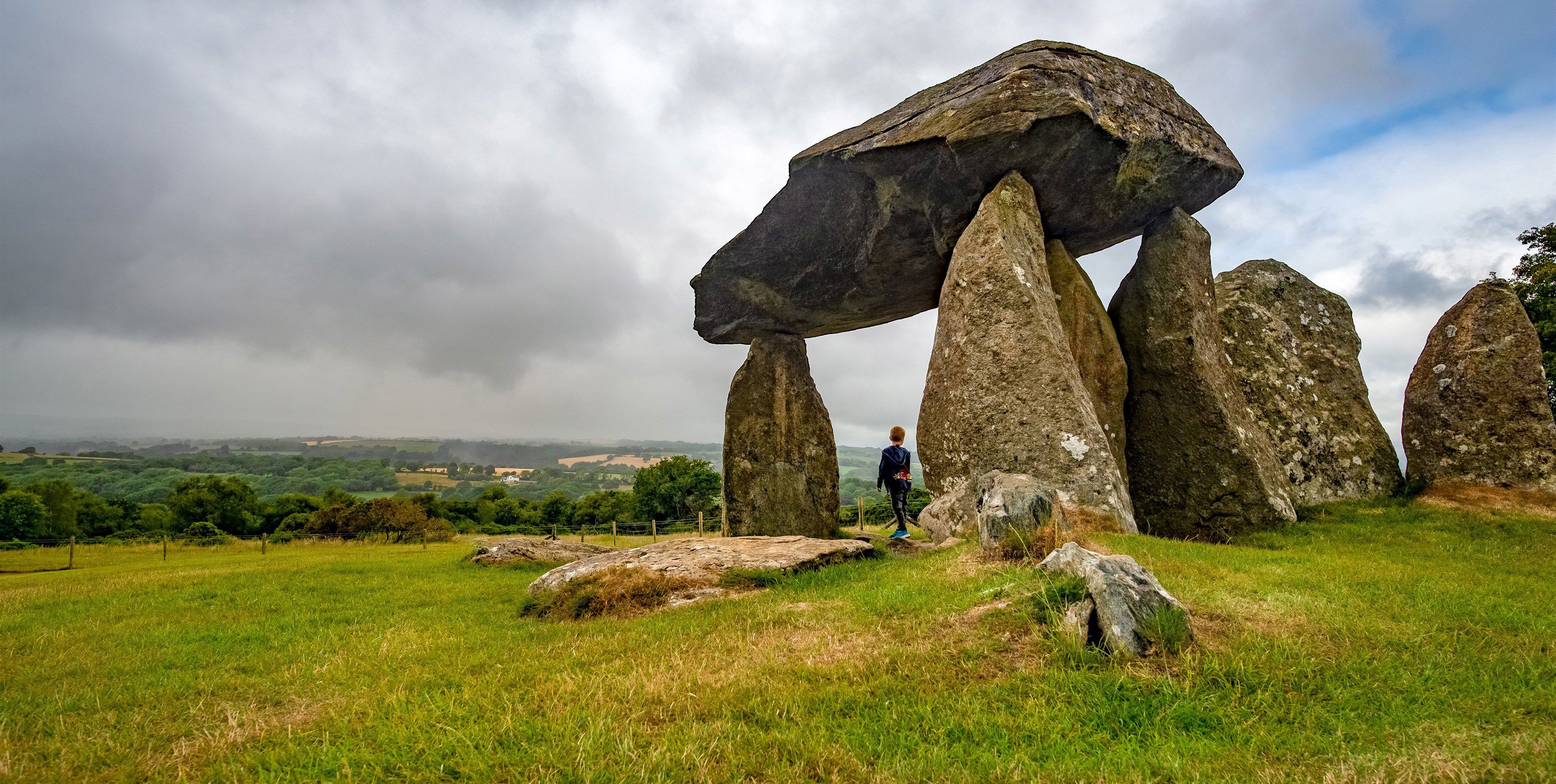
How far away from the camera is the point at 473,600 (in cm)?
922

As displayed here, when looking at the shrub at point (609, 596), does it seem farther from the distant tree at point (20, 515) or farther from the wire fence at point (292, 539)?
the distant tree at point (20, 515)

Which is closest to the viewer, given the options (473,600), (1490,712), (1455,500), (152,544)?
(1490,712)

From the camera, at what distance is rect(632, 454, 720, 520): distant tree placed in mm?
50344

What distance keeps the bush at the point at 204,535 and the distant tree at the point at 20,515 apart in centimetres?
703

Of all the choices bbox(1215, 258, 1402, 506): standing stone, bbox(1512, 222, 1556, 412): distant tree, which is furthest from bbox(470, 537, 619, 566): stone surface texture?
bbox(1512, 222, 1556, 412): distant tree

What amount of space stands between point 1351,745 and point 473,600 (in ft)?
29.7

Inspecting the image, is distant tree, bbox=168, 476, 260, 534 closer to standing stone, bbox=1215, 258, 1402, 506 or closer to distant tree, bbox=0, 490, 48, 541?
distant tree, bbox=0, 490, 48, 541

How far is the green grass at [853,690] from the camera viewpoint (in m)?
3.29

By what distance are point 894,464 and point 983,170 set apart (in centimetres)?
554

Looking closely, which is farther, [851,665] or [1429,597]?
[1429,597]

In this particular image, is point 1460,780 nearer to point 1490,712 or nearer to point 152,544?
point 1490,712

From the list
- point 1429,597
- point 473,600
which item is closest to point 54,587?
point 473,600

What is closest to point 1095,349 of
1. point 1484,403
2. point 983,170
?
point 983,170

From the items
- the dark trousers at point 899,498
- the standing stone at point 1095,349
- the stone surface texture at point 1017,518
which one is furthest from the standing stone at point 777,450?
the stone surface texture at point 1017,518
